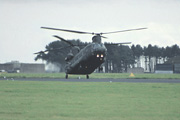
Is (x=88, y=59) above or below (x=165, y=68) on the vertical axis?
below

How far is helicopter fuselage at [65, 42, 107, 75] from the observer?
4512 cm

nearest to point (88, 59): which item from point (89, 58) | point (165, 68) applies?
point (89, 58)

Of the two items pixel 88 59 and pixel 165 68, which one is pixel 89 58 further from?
pixel 165 68

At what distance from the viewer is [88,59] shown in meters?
47.9

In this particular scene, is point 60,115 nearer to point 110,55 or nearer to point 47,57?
point 47,57

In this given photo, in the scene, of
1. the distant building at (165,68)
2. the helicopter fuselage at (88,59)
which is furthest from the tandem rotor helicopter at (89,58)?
the distant building at (165,68)

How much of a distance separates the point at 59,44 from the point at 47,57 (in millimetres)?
18949

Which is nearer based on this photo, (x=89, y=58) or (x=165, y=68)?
(x=89, y=58)

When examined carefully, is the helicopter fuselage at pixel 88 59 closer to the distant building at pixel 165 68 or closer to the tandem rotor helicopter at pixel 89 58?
the tandem rotor helicopter at pixel 89 58

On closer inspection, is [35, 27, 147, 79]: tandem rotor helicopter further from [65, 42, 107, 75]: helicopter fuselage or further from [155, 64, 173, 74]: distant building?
[155, 64, 173, 74]: distant building

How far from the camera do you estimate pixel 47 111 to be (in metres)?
14.1

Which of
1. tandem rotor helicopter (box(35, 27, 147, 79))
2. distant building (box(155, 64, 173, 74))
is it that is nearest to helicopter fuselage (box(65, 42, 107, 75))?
tandem rotor helicopter (box(35, 27, 147, 79))

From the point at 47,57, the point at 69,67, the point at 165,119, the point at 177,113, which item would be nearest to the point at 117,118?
the point at 165,119

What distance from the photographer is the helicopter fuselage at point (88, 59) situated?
45.1 meters
